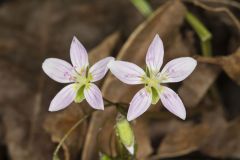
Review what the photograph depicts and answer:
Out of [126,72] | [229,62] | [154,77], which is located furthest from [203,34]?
[126,72]

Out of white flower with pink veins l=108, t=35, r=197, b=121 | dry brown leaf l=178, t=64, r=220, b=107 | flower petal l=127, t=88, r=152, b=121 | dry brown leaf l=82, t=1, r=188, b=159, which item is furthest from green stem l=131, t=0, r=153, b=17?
flower petal l=127, t=88, r=152, b=121

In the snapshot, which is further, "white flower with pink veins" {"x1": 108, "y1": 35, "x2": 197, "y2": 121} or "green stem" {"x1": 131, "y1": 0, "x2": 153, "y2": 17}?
"green stem" {"x1": 131, "y1": 0, "x2": 153, "y2": 17}

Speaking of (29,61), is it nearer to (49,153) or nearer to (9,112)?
(9,112)

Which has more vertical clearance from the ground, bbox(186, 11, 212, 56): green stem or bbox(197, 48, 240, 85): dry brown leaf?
bbox(186, 11, 212, 56): green stem

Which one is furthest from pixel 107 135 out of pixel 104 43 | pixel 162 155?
pixel 104 43

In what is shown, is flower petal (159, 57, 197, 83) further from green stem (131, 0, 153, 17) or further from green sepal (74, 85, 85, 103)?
green stem (131, 0, 153, 17)

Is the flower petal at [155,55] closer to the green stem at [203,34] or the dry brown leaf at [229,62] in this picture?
the dry brown leaf at [229,62]

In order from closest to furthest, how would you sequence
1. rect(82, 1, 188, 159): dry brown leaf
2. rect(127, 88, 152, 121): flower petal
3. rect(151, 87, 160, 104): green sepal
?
rect(127, 88, 152, 121): flower petal, rect(151, 87, 160, 104): green sepal, rect(82, 1, 188, 159): dry brown leaf
